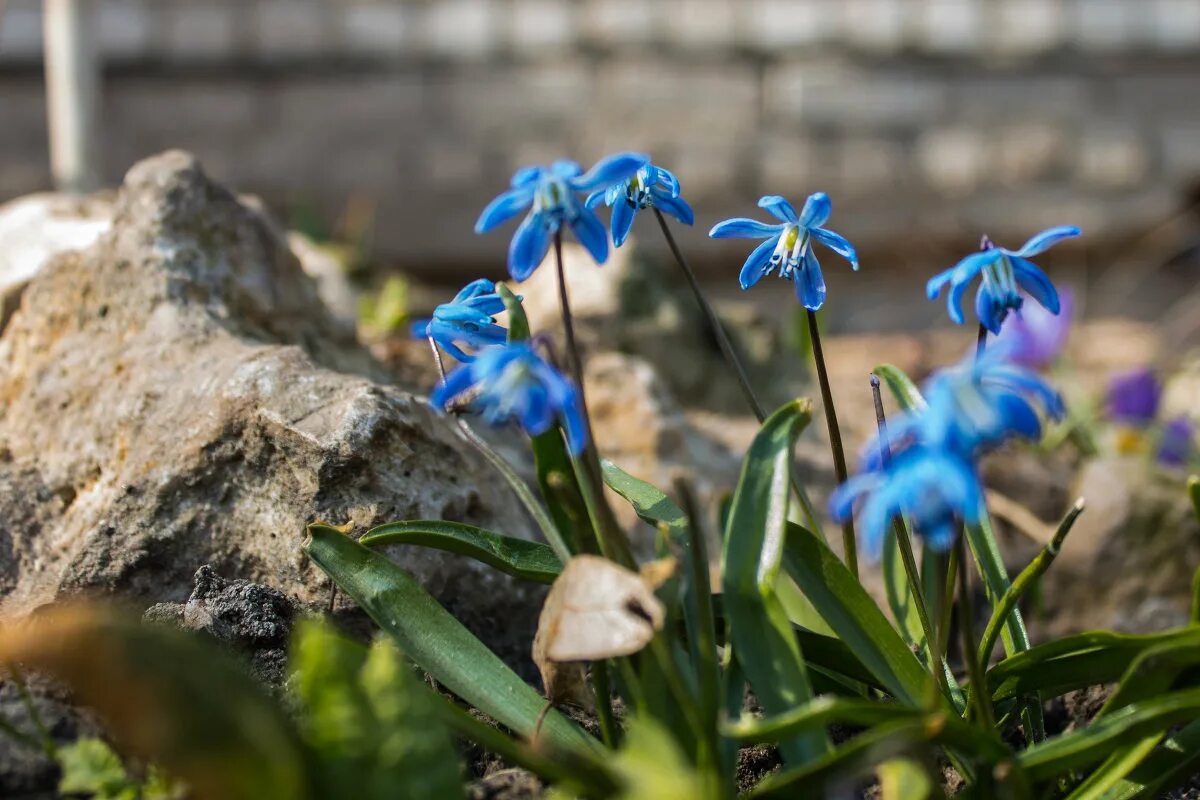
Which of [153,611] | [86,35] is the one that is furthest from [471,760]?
[86,35]

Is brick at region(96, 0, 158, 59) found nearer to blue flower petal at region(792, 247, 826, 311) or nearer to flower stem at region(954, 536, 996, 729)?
blue flower petal at region(792, 247, 826, 311)

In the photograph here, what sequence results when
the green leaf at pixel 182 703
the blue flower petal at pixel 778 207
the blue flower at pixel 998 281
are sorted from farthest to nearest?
the blue flower petal at pixel 778 207 → the blue flower at pixel 998 281 → the green leaf at pixel 182 703

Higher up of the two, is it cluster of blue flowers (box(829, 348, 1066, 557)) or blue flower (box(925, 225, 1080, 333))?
blue flower (box(925, 225, 1080, 333))

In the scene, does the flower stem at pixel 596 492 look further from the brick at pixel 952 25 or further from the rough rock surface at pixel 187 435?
the brick at pixel 952 25

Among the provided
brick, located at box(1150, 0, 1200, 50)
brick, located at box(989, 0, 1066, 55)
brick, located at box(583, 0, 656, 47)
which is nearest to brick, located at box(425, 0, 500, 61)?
brick, located at box(583, 0, 656, 47)

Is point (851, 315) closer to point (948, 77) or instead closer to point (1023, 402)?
point (948, 77)

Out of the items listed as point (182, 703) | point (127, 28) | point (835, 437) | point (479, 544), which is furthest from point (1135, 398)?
point (127, 28)

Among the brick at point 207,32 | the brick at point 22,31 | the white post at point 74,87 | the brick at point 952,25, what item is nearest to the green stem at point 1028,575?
the white post at point 74,87
